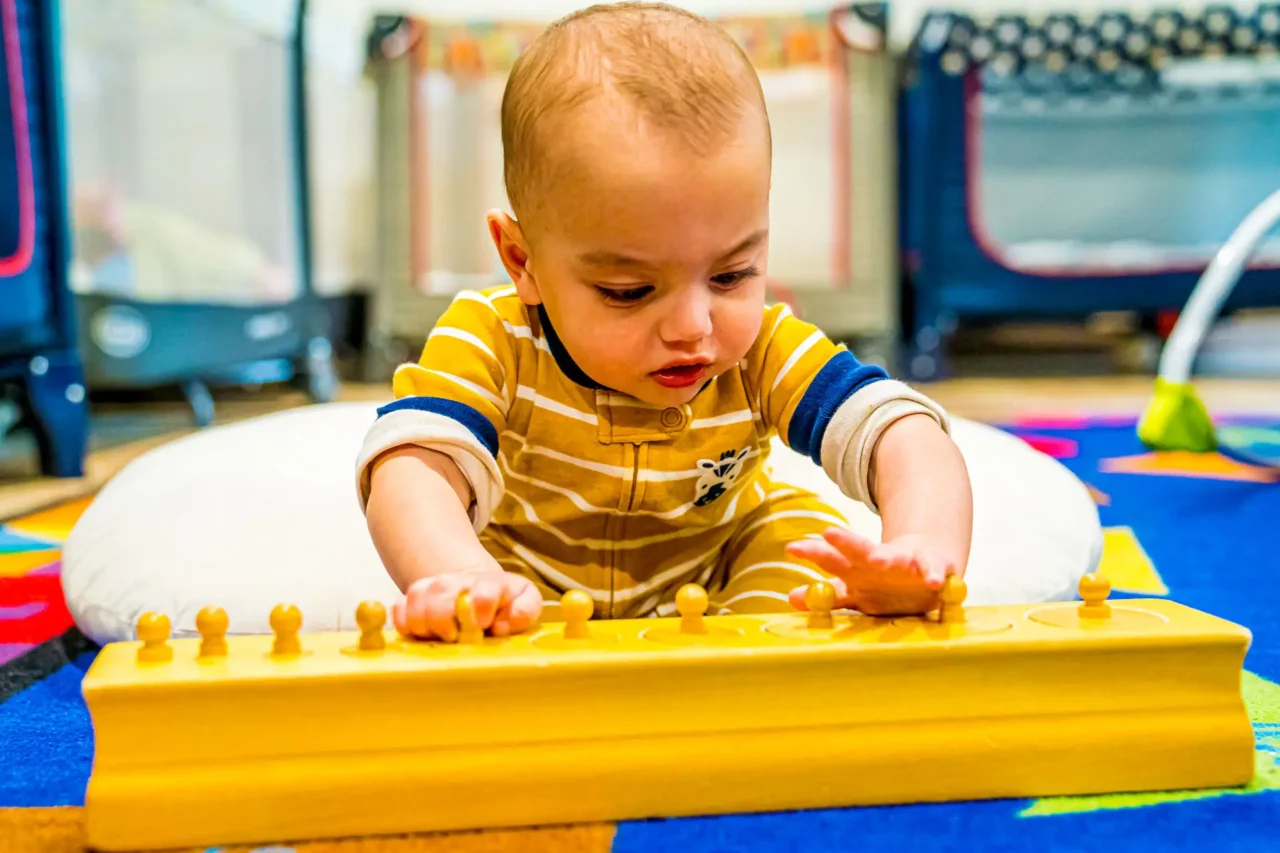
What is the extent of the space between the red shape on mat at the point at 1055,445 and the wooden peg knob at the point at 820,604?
1125 millimetres

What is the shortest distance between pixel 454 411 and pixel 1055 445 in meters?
1.22

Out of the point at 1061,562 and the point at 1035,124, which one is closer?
the point at 1061,562

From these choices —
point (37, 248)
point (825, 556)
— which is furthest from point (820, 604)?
point (37, 248)

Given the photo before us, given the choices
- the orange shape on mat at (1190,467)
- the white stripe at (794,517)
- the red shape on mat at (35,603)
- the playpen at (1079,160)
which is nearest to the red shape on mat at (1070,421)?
the orange shape on mat at (1190,467)

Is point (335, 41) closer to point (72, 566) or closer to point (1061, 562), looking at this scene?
point (72, 566)

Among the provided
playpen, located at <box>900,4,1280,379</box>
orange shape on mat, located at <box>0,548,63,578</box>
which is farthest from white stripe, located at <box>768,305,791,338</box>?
playpen, located at <box>900,4,1280,379</box>

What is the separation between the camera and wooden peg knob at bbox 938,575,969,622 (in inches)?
20.1

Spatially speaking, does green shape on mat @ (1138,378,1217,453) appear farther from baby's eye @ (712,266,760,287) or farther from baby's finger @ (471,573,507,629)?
baby's finger @ (471,573,507,629)

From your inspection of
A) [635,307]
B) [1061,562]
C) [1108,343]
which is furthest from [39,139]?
[1108,343]

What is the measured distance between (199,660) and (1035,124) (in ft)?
8.56

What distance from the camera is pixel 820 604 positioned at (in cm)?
52

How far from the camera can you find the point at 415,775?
47 cm

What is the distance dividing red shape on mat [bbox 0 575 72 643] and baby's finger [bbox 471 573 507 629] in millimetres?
413

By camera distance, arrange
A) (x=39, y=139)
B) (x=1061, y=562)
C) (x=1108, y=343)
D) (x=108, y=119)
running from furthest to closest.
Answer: (x=1108, y=343), (x=108, y=119), (x=39, y=139), (x=1061, y=562)
